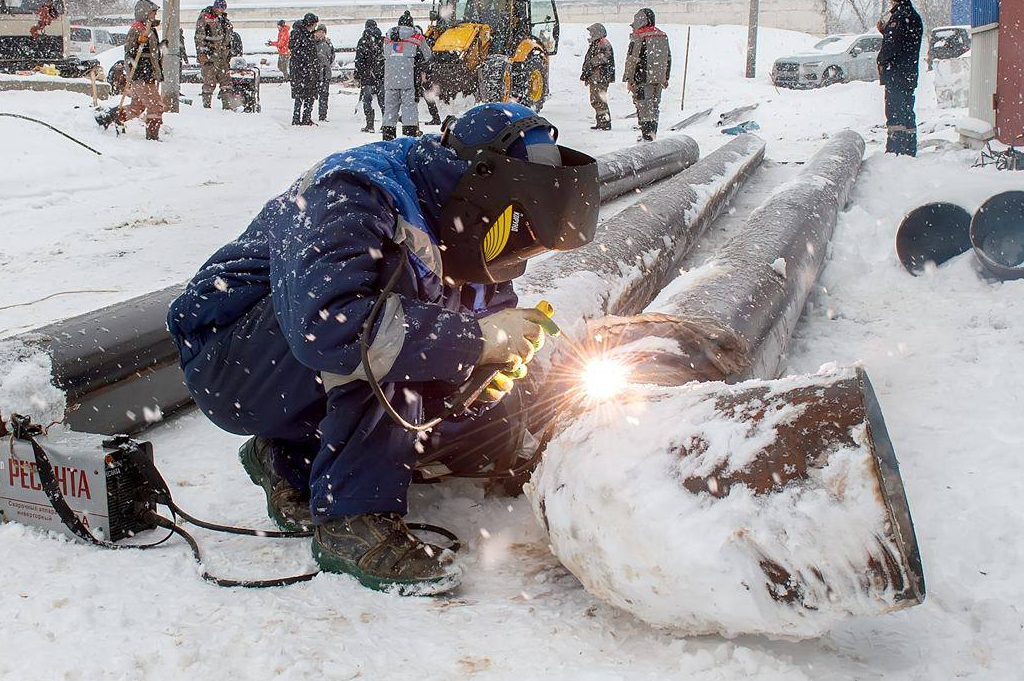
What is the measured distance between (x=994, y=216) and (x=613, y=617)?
409 cm

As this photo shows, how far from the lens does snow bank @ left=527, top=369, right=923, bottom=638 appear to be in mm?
1653

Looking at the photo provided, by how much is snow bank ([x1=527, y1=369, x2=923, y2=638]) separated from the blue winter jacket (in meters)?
0.43

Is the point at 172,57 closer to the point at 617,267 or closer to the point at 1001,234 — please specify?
the point at 617,267

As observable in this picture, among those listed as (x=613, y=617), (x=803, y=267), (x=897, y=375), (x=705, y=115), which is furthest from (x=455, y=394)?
(x=705, y=115)

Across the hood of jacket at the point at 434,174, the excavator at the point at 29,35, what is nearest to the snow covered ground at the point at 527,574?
the hood of jacket at the point at 434,174

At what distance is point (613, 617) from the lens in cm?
202

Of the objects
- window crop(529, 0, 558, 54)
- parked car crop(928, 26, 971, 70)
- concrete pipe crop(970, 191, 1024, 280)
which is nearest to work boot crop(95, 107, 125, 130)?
window crop(529, 0, 558, 54)

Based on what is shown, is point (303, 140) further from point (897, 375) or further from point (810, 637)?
point (810, 637)

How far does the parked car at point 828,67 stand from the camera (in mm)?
20156

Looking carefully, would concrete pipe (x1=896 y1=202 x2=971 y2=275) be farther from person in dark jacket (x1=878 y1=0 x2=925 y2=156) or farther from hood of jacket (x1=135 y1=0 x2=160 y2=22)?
hood of jacket (x1=135 y1=0 x2=160 y2=22)

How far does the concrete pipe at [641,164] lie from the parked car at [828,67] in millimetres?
11363

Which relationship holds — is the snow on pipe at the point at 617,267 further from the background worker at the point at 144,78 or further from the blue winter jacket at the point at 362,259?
the background worker at the point at 144,78

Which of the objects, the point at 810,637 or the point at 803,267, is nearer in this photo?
the point at 810,637

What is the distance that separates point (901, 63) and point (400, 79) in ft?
19.3
